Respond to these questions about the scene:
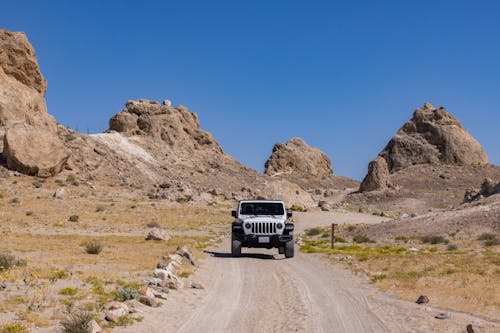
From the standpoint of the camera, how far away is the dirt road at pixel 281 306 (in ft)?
32.9

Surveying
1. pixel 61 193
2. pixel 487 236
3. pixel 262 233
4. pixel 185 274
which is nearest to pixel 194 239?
pixel 262 233

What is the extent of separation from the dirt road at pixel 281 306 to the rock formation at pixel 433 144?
103 metres

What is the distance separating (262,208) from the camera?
2389 centimetres

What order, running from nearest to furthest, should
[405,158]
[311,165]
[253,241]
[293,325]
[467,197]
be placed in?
[293,325]
[253,241]
[467,197]
[405,158]
[311,165]

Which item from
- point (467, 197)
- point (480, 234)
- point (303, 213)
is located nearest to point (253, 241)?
point (480, 234)

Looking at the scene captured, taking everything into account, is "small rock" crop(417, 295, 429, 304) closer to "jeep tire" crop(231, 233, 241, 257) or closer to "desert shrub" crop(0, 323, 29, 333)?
"desert shrub" crop(0, 323, 29, 333)

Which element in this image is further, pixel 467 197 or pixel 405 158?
pixel 405 158

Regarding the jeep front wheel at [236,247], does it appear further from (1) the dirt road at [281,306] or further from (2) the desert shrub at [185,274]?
(2) the desert shrub at [185,274]

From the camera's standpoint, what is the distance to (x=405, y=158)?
117562 mm

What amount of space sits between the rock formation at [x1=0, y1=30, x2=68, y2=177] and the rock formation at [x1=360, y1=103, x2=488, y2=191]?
78.0m

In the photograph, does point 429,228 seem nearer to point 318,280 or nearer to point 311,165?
point 318,280

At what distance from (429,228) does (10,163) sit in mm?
47280

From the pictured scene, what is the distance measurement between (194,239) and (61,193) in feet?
89.7

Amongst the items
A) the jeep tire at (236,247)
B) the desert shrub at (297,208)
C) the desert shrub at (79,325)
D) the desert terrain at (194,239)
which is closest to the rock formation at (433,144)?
the desert terrain at (194,239)
